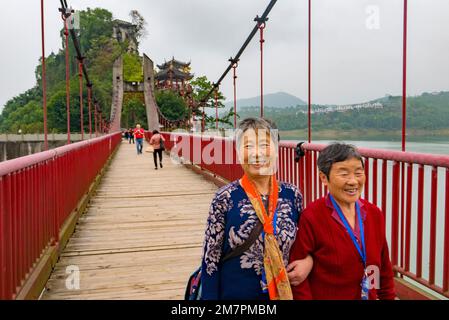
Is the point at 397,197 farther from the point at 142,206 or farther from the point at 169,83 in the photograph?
the point at 169,83

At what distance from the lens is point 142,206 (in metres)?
5.81

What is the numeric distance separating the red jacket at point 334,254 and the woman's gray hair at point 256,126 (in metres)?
0.30

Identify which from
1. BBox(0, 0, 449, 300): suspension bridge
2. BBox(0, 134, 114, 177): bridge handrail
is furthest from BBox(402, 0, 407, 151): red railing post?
BBox(0, 134, 114, 177): bridge handrail

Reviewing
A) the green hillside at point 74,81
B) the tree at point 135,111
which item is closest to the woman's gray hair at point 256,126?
the tree at point 135,111

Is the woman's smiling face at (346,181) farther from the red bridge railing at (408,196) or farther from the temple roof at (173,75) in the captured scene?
the temple roof at (173,75)

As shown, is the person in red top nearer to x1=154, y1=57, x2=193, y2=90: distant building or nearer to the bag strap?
the bag strap

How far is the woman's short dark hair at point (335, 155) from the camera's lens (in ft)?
5.40

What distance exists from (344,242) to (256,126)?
1.63 feet

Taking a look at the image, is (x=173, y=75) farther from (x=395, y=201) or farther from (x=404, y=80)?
(x=395, y=201)

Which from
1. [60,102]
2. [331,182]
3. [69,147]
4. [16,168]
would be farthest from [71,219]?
[60,102]

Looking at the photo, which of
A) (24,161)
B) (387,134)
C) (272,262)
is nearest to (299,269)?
(272,262)

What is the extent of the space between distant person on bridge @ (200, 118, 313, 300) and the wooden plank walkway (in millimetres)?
1092

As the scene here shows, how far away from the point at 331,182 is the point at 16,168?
1458 mm

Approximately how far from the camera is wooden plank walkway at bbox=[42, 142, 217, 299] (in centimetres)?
281
